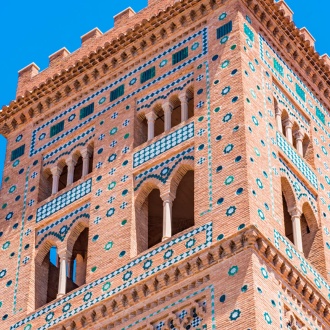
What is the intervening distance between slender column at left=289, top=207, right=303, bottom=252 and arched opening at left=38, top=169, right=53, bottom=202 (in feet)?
12.7

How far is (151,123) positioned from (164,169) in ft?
3.85

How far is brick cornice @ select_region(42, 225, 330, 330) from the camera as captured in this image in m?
19.5

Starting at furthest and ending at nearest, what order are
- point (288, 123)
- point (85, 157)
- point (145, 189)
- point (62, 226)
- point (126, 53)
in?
point (126, 53) → point (85, 157) → point (288, 123) → point (62, 226) → point (145, 189)

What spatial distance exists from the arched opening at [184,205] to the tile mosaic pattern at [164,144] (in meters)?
1.29

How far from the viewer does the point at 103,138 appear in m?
22.7

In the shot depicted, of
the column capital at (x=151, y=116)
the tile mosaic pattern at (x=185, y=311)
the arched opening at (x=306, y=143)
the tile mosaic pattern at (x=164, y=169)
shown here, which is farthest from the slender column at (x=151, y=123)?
the tile mosaic pattern at (x=185, y=311)

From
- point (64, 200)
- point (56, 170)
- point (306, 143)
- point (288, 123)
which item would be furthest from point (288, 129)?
point (56, 170)

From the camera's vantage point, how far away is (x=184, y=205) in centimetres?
2348

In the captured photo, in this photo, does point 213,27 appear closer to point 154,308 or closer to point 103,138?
point 103,138

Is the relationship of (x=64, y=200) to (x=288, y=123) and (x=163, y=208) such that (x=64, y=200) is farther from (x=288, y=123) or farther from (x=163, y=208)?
(x=288, y=123)

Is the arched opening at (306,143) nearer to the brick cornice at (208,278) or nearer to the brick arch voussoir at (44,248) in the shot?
the brick cornice at (208,278)

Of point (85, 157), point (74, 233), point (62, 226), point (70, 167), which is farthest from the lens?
point (70, 167)

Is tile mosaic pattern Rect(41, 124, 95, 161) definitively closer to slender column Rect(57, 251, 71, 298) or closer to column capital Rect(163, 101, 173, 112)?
column capital Rect(163, 101, 173, 112)

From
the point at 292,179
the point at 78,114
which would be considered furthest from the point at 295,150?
the point at 78,114
